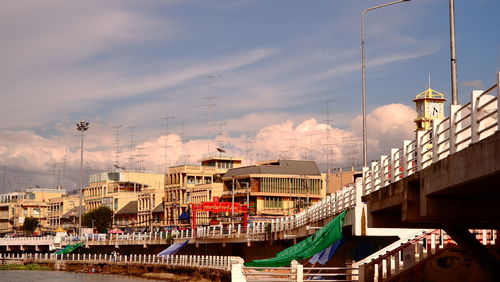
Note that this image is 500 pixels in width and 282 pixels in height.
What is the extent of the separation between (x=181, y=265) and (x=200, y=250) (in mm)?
15356

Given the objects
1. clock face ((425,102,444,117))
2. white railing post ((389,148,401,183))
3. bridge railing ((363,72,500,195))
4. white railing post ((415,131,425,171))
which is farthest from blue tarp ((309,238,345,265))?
clock face ((425,102,444,117))

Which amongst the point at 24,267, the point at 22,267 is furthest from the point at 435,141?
the point at 22,267

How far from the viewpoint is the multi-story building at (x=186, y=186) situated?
522 feet

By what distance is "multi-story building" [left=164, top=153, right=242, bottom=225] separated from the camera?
522 ft

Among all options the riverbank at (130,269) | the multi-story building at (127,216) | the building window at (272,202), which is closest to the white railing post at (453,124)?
the riverbank at (130,269)

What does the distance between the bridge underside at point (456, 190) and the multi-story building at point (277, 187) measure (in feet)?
372

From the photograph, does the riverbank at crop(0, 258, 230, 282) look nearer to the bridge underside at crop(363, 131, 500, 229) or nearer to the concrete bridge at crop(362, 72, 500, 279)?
the concrete bridge at crop(362, 72, 500, 279)

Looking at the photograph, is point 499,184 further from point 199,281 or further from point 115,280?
point 115,280

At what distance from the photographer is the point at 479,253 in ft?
101

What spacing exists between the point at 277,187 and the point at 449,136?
12495cm

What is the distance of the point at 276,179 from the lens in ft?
485

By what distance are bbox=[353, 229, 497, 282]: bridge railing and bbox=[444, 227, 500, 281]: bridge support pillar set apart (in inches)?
201

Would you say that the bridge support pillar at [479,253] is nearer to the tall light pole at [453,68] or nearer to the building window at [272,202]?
the tall light pole at [453,68]

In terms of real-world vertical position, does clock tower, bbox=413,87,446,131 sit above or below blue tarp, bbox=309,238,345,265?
above
